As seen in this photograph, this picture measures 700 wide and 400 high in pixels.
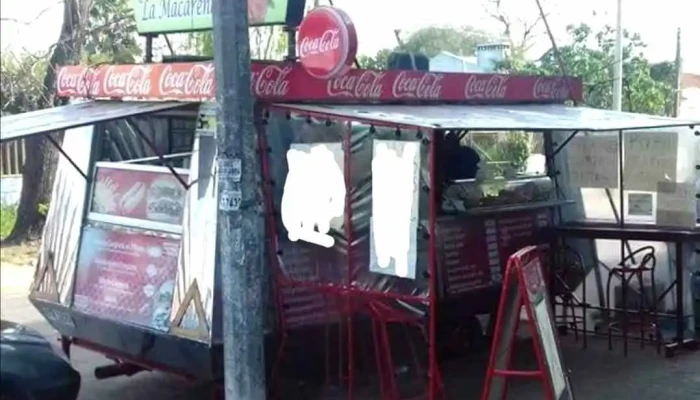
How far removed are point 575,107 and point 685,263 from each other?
1.70 m

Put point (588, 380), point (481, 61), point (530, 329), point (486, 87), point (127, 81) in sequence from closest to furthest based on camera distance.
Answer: point (530, 329) → point (127, 81) → point (588, 380) → point (486, 87) → point (481, 61)

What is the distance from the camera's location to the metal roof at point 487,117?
20.5ft

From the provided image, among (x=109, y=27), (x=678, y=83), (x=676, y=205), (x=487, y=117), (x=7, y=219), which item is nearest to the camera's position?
(x=487, y=117)

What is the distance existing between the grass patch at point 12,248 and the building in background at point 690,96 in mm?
8085

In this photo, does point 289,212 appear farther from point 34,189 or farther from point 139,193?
point 34,189

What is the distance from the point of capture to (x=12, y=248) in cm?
1416

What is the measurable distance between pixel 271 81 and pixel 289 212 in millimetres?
859

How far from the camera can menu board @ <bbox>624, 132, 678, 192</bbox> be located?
8.77 meters

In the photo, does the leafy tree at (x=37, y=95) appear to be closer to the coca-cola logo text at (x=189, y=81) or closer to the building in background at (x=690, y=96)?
the coca-cola logo text at (x=189, y=81)

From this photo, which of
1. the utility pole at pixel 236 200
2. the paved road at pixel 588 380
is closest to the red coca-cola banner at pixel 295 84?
the utility pole at pixel 236 200

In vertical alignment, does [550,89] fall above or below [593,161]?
above

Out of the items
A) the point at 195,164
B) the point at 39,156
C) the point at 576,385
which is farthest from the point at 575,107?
the point at 39,156

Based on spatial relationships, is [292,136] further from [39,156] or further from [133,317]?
[39,156]

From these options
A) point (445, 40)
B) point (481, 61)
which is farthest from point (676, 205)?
point (445, 40)
